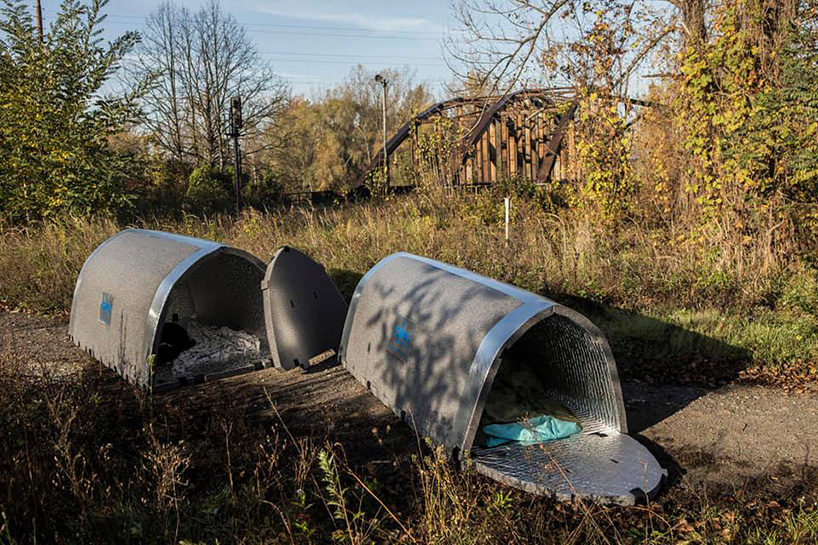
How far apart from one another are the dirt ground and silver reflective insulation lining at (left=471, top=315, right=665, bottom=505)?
0.31m

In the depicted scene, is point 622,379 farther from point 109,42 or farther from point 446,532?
point 109,42

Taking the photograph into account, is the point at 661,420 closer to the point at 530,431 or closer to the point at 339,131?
the point at 530,431

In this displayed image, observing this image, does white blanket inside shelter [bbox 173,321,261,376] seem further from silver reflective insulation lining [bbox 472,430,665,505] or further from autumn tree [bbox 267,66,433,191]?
autumn tree [bbox 267,66,433,191]

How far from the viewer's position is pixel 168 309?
7207 mm

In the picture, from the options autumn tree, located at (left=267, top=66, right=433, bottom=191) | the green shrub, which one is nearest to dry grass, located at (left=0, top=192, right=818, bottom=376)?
the green shrub

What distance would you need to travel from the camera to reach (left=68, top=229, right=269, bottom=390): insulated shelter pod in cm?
605

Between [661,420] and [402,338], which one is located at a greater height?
[402,338]

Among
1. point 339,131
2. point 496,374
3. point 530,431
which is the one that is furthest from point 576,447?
point 339,131

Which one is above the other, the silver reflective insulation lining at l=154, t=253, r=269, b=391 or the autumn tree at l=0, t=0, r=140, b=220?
the autumn tree at l=0, t=0, r=140, b=220

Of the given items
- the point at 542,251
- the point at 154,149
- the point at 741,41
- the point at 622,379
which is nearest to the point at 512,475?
the point at 622,379

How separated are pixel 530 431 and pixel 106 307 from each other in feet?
14.5

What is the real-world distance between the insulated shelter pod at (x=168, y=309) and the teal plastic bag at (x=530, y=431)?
105 inches

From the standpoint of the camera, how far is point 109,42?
1474 cm

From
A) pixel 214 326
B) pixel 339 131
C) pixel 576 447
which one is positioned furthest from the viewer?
pixel 339 131
